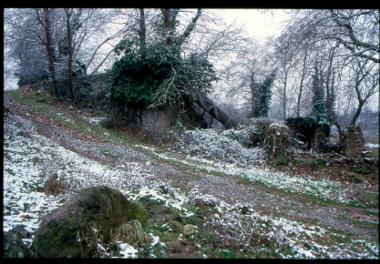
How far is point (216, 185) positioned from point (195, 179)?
520mm

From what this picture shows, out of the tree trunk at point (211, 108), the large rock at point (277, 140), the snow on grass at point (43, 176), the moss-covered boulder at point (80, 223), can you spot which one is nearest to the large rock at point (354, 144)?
the snow on grass at point (43, 176)

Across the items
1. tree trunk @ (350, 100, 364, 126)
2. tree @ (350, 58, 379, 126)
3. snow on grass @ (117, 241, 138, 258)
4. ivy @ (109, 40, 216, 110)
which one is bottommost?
snow on grass @ (117, 241, 138, 258)

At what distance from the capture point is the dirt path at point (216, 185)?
137 inches

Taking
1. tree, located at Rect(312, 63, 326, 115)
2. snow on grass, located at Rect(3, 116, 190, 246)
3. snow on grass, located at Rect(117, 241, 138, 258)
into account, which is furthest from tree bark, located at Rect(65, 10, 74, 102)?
snow on grass, located at Rect(117, 241, 138, 258)

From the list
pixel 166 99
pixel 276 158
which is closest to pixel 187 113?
pixel 166 99

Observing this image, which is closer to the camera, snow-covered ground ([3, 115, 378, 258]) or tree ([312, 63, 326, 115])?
snow-covered ground ([3, 115, 378, 258])

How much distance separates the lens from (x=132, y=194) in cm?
450

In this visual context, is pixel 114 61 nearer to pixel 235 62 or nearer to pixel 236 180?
pixel 235 62

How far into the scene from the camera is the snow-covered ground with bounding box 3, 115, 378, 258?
10.6ft

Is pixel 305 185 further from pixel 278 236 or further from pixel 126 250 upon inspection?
pixel 126 250

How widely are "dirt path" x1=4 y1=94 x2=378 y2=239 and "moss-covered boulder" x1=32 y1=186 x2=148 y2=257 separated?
158cm

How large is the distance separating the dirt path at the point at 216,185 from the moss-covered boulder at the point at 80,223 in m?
1.58

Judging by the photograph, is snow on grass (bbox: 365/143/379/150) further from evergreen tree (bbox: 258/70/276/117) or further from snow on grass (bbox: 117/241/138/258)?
evergreen tree (bbox: 258/70/276/117)

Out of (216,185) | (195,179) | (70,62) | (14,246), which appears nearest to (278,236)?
(216,185)
